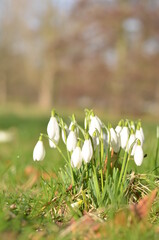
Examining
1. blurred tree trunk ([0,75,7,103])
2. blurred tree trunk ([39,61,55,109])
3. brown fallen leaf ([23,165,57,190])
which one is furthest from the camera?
blurred tree trunk ([0,75,7,103])

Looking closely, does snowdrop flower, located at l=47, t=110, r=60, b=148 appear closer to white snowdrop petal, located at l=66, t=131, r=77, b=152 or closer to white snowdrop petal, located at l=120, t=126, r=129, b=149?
white snowdrop petal, located at l=66, t=131, r=77, b=152

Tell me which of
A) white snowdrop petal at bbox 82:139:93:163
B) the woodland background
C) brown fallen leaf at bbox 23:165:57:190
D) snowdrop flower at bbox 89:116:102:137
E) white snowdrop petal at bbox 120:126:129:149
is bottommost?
white snowdrop petal at bbox 82:139:93:163

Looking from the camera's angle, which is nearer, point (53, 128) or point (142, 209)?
point (142, 209)

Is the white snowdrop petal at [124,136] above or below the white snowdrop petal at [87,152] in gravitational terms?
above

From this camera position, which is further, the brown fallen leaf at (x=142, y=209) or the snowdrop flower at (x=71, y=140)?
the snowdrop flower at (x=71, y=140)

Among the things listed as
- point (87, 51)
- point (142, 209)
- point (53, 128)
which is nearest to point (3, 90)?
point (87, 51)

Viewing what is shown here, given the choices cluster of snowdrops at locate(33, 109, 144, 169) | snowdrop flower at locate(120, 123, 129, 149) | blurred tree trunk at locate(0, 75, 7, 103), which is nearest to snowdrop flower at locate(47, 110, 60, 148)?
cluster of snowdrops at locate(33, 109, 144, 169)

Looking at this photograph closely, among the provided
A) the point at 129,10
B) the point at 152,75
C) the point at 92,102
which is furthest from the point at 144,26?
the point at 92,102

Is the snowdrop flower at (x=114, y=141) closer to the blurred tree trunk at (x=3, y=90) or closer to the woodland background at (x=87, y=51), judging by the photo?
the woodland background at (x=87, y=51)

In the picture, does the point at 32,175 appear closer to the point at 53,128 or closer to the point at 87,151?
the point at 53,128

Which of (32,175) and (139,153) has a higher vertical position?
(32,175)

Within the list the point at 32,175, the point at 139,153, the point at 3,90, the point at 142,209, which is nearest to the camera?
the point at 142,209

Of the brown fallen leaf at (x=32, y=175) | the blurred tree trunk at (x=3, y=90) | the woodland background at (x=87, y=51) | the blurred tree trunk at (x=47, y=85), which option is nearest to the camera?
the brown fallen leaf at (x=32, y=175)

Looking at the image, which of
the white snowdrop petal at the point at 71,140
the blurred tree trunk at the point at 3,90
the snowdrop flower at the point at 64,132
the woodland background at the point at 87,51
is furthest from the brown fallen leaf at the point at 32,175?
the blurred tree trunk at the point at 3,90
